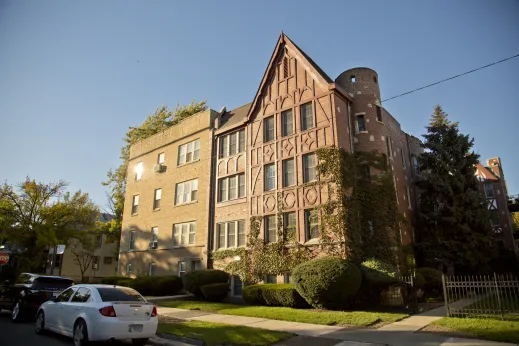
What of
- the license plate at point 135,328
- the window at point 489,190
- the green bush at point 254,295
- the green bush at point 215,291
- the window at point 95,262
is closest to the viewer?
the license plate at point 135,328

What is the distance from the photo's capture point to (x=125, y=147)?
46031 mm

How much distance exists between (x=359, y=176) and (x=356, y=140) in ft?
8.22

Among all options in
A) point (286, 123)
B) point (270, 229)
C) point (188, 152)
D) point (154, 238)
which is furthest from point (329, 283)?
point (154, 238)

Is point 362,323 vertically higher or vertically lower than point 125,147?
lower

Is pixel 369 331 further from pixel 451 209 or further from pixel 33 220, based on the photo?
pixel 33 220

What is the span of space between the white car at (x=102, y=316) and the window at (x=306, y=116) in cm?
1477

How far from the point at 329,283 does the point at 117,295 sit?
8.68 metres

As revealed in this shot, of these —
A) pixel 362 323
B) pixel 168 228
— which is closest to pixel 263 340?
pixel 362 323

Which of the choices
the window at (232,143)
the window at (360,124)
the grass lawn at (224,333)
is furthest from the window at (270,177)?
the grass lawn at (224,333)

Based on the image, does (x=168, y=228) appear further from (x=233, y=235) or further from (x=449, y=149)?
(x=449, y=149)

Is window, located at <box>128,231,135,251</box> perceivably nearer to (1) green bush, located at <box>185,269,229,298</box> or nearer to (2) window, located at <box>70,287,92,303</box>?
(1) green bush, located at <box>185,269,229,298</box>

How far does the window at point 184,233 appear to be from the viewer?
1023 inches

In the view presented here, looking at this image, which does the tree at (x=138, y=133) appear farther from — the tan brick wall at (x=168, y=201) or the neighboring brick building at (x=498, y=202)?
the neighboring brick building at (x=498, y=202)

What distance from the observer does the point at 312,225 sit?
19.2 meters
